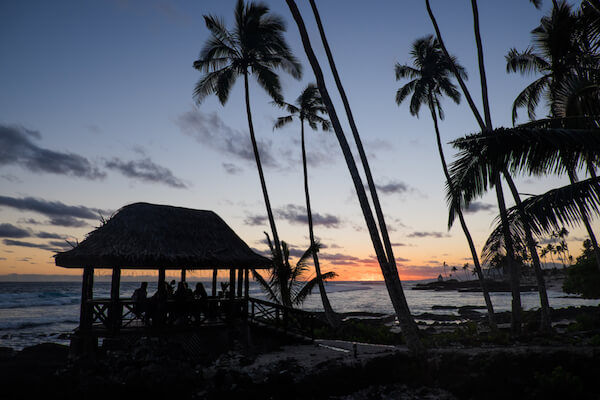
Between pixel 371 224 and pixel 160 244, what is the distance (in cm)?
654

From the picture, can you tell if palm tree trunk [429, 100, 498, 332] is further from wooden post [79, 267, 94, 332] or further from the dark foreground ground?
wooden post [79, 267, 94, 332]

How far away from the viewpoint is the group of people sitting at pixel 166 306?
11531 mm

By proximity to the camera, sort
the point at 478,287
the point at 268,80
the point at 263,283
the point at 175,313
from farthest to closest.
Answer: the point at 478,287
the point at 268,80
the point at 263,283
the point at 175,313

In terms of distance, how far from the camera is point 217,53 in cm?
1967

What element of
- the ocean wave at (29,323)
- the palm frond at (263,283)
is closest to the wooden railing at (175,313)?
the palm frond at (263,283)

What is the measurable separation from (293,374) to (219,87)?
15.1m

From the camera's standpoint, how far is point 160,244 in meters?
11.8

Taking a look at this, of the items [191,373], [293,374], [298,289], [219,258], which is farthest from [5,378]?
[298,289]

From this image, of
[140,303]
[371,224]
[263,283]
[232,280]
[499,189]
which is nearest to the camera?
[371,224]

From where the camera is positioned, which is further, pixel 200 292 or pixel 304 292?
pixel 304 292

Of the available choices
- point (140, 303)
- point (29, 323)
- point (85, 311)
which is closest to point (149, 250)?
point (140, 303)

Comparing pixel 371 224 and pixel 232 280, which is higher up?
pixel 371 224

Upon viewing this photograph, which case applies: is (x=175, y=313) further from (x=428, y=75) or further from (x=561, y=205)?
(x=428, y=75)

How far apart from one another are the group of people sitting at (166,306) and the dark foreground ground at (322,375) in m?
0.72
